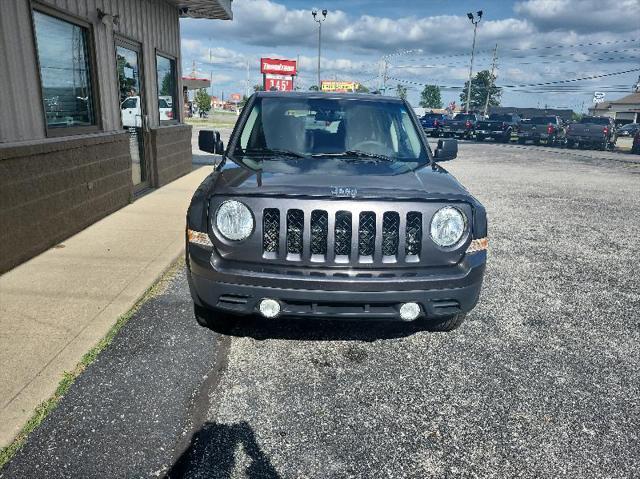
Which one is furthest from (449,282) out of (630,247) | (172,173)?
(172,173)

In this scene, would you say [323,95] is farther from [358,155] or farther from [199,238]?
[199,238]

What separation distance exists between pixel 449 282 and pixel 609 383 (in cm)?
130

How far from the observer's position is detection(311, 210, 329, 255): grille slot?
8.99 ft

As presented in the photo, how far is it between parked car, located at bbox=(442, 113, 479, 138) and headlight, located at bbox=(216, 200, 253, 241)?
31.6m

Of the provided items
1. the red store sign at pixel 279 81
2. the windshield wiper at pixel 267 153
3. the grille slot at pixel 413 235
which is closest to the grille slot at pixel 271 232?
the grille slot at pixel 413 235

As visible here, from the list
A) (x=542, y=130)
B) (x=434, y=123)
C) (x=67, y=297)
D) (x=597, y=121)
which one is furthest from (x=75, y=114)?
(x=434, y=123)

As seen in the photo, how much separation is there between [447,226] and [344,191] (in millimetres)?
675

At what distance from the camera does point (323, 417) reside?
8.55 feet

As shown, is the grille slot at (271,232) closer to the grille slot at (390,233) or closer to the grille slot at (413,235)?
the grille slot at (390,233)

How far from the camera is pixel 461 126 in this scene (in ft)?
105

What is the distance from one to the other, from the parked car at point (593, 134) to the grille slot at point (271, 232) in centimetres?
2767

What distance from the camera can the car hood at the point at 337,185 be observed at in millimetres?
2750

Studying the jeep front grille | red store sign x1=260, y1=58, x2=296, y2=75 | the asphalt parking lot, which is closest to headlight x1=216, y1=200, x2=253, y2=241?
the jeep front grille

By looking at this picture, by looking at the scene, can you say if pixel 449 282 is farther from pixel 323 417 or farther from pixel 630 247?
pixel 630 247
